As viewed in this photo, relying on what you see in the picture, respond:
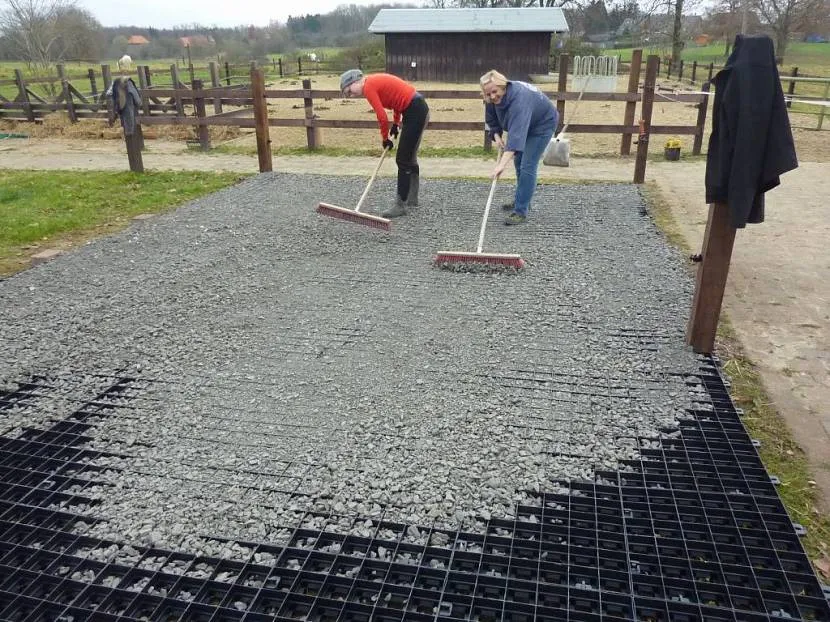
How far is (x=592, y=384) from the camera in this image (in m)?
3.33

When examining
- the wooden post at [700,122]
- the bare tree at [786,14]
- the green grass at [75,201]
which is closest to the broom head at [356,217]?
the green grass at [75,201]

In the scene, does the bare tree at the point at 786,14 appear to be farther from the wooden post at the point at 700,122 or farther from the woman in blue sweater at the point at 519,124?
the woman in blue sweater at the point at 519,124

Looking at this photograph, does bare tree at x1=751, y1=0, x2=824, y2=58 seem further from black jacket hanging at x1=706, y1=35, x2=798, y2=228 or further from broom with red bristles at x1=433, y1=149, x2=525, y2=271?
black jacket hanging at x1=706, y1=35, x2=798, y2=228

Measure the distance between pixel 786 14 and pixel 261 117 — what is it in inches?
1086

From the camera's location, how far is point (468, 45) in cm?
2705

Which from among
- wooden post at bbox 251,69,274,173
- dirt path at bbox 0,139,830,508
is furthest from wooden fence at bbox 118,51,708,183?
dirt path at bbox 0,139,830,508

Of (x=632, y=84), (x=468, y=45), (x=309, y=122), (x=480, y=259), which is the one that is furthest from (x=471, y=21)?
(x=480, y=259)

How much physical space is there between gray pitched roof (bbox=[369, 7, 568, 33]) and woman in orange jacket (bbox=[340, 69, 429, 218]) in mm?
22455

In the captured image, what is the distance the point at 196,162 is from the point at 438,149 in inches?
167

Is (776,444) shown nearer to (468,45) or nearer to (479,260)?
(479,260)

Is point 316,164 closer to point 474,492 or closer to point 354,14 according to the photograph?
point 474,492

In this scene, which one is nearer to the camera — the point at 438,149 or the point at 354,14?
the point at 438,149

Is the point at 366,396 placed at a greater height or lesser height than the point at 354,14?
lesser

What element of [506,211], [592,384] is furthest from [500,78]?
[592,384]
